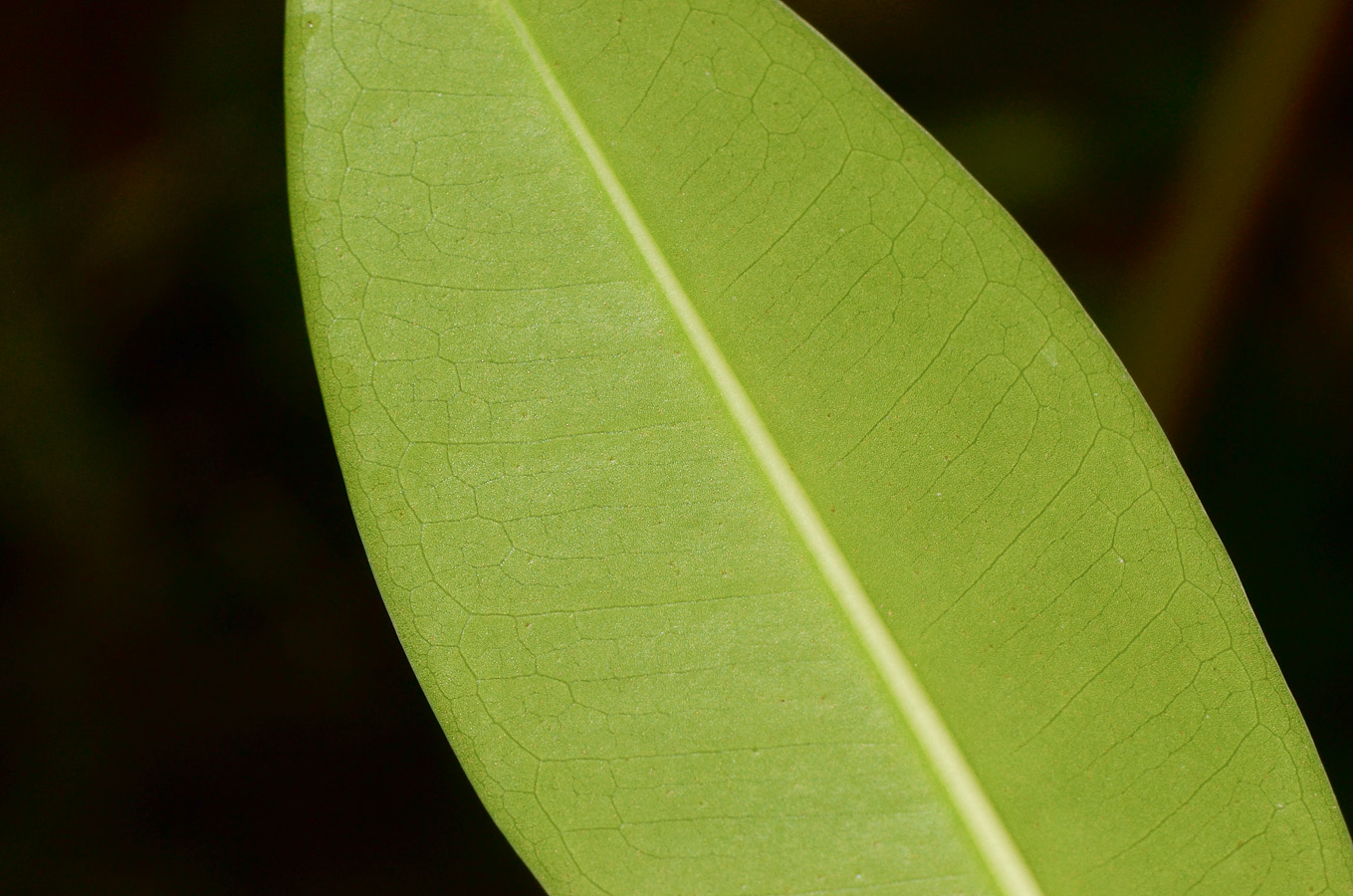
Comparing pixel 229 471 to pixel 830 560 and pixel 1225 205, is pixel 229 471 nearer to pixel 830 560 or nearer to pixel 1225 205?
pixel 830 560

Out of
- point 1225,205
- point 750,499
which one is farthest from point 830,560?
point 1225,205

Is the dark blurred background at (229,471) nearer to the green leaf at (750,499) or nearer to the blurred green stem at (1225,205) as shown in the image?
the blurred green stem at (1225,205)

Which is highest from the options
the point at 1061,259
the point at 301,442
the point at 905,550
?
the point at 1061,259

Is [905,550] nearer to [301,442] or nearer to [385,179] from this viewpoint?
[385,179]

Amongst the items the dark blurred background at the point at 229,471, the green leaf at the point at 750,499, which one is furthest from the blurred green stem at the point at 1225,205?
the green leaf at the point at 750,499

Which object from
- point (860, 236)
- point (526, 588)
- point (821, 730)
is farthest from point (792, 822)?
point (860, 236)

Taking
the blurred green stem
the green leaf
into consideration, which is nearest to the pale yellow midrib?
the green leaf

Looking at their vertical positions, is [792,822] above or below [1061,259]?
below

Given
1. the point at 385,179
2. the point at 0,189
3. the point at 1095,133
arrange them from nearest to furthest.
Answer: the point at 385,179 → the point at 0,189 → the point at 1095,133
